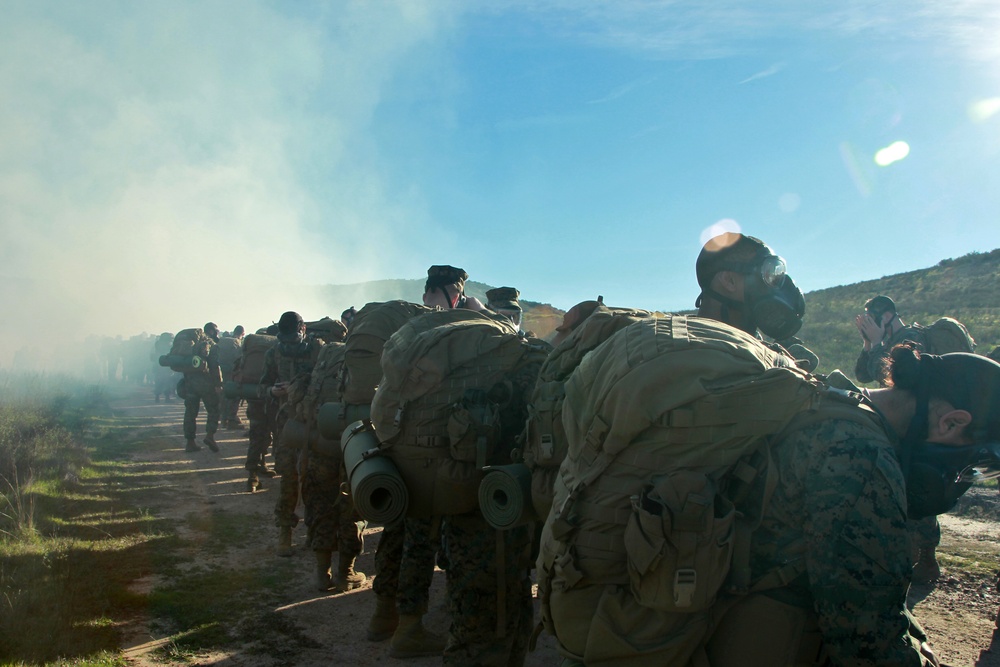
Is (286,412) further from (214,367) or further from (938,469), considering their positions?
(214,367)

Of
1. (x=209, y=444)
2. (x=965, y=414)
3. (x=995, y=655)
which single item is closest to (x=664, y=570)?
(x=965, y=414)

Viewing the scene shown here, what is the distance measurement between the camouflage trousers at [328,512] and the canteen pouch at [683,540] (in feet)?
14.8

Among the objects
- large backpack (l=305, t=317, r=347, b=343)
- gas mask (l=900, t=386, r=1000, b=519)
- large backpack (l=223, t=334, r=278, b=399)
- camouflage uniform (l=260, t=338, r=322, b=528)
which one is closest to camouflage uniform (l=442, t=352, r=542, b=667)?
gas mask (l=900, t=386, r=1000, b=519)

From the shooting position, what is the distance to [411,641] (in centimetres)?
474

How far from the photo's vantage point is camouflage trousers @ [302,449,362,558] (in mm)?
6039

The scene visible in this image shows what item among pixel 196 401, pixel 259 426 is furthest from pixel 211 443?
pixel 259 426

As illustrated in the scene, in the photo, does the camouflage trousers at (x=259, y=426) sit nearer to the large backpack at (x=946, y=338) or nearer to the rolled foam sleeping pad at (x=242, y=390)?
the rolled foam sleeping pad at (x=242, y=390)

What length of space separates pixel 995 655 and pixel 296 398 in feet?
21.1

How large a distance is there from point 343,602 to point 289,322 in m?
3.61

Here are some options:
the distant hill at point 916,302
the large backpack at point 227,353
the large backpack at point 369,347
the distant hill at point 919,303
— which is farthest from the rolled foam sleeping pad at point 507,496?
the distant hill at point 919,303

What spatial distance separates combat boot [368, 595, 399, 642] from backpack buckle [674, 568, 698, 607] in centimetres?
375

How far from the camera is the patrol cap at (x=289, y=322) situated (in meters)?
8.05

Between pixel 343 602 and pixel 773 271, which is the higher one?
pixel 773 271

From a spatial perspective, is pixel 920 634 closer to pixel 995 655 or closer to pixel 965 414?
pixel 965 414
